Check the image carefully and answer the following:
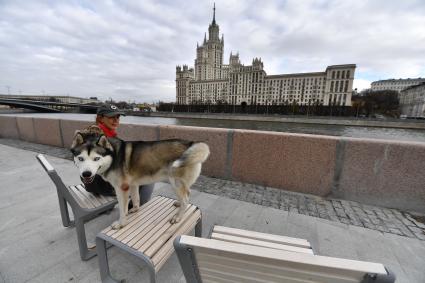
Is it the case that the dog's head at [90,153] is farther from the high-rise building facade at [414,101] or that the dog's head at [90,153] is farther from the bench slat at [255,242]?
the high-rise building facade at [414,101]

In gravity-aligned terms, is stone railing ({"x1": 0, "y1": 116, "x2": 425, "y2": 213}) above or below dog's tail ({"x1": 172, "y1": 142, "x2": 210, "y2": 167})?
below

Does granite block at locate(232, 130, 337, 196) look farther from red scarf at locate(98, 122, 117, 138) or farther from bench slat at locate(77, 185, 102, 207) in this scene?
bench slat at locate(77, 185, 102, 207)

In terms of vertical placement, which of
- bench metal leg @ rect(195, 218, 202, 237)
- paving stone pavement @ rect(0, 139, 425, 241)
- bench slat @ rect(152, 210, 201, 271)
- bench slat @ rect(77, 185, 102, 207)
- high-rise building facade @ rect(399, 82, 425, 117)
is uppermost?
high-rise building facade @ rect(399, 82, 425, 117)

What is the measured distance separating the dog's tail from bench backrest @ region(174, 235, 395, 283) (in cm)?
115

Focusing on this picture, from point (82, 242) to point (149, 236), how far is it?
907 millimetres

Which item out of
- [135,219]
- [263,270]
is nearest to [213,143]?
[135,219]

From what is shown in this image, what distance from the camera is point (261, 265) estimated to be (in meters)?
0.87

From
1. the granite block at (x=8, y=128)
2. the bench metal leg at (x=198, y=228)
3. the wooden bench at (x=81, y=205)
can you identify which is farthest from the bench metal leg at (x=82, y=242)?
the granite block at (x=8, y=128)

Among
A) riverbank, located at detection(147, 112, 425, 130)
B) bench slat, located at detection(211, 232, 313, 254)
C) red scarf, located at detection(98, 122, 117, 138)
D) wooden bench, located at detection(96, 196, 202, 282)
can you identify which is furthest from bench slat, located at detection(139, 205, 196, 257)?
riverbank, located at detection(147, 112, 425, 130)

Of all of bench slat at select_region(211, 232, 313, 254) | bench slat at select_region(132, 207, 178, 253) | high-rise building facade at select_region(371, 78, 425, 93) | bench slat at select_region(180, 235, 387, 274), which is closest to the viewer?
bench slat at select_region(180, 235, 387, 274)

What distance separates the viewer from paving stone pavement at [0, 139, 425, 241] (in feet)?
9.82

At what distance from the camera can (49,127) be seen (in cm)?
790

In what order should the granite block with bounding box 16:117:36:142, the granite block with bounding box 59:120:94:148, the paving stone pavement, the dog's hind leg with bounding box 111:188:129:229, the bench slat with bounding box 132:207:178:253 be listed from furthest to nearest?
the granite block with bounding box 16:117:36:142 < the granite block with bounding box 59:120:94:148 < the paving stone pavement < the dog's hind leg with bounding box 111:188:129:229 < the bench slat with bounding box 132:207:178:253

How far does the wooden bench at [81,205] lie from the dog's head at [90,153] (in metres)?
0.37
